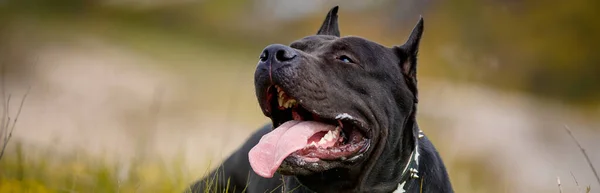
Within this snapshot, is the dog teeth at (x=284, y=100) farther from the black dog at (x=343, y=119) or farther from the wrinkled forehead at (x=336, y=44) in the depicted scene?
the wrinkled forehead at (x=336, y=44)

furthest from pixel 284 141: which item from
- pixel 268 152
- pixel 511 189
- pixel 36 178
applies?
→ pixel 511 189

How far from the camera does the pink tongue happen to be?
13.1ft

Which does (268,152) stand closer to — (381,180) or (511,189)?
(381,180)

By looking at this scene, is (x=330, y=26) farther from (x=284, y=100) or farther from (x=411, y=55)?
(x=284, y=100)

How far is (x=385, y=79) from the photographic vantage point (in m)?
4.39

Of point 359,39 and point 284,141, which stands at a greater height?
point 359,39

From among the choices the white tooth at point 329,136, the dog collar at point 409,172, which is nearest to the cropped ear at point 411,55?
the dog collar at point 409,172

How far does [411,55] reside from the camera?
15.0 feet

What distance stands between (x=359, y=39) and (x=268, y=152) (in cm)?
83

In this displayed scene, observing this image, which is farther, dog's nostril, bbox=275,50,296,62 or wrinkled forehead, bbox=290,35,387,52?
wrinkled forehead, bbox=290,35,387,52

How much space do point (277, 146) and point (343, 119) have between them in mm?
359

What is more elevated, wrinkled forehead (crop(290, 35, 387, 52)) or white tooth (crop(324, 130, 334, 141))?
wrinkled forehead (crop(290, 35, 387, 52))

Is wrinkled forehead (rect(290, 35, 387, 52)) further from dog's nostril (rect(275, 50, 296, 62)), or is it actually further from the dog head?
dog's nostril (rect(275, 50, 296, 62))

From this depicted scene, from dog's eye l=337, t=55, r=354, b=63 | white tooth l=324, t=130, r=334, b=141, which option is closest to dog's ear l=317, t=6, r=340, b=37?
dog's eye l=337, t=55, r=354, b=63
